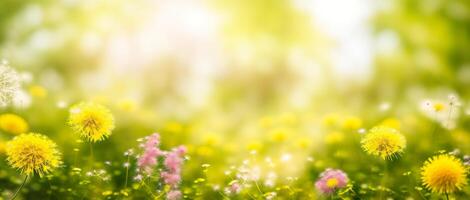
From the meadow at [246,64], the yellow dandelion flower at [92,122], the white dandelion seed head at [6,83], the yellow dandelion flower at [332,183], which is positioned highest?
the meadow at [246,64]

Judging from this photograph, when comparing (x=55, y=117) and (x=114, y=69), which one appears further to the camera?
(x=114, y=69)

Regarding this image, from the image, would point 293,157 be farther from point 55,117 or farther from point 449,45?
point 449,45

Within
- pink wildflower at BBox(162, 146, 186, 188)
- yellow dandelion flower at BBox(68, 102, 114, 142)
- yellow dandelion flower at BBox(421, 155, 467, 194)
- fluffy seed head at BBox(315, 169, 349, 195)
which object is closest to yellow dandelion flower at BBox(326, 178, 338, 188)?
fluffy seed head at BBox(315, 169, 349, 195)

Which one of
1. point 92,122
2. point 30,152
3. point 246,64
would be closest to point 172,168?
point 92,122

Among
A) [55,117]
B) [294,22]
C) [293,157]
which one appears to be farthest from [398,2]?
[55,117]

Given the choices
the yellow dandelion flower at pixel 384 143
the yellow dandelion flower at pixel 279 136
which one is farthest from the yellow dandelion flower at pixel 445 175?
→ the yellow dandelion flower at pixel 279 136

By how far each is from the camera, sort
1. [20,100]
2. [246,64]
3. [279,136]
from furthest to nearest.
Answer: [246,64] < [279,136] < [20,100]

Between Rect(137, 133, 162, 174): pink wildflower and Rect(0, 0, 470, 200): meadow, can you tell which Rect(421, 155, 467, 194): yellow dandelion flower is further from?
Rect(0, 0, 470, 200): meadow

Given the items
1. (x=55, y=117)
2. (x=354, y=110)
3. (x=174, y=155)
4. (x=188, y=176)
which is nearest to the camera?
(x=174, y=155)

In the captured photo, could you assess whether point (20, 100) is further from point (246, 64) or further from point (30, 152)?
point (246, 64)

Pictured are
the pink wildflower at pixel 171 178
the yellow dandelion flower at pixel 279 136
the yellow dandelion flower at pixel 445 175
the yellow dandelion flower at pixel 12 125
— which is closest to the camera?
the yellow dandelion flower at pixel 445 175

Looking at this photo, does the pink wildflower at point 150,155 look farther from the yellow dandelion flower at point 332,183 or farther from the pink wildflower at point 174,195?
the yellow dandelion flower at point 332,183
